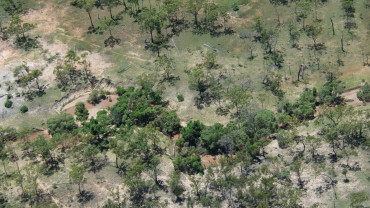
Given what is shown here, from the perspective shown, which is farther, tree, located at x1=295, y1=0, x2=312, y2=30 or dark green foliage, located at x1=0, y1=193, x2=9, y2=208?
tree, located at x1=295, y1=0, x2=312, y2=30

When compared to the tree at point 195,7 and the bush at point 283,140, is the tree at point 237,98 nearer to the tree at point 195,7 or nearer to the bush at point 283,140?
the bush at point 283,140

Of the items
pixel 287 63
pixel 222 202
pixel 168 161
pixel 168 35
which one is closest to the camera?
pixel 222 202

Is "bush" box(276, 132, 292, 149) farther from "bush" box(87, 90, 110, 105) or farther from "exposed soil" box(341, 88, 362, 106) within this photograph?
"bush" box(87, 90, 110, 105)

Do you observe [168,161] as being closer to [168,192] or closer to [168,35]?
[168,192]

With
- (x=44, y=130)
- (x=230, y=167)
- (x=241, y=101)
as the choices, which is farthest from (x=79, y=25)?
(x=230, y=167)

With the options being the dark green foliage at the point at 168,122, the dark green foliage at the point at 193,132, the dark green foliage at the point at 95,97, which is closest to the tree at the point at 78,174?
the dark green foliage at the point at 168,122

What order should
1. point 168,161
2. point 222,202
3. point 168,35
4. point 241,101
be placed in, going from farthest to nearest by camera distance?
1. point 168,35
2. point 241,101
3. point 168,161
4. point 222,202

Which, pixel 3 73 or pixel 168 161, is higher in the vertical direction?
pixel 3 73

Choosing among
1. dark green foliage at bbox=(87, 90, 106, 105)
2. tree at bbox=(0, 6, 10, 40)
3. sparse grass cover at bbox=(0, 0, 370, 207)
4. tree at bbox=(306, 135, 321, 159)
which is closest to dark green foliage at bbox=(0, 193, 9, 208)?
sparse grass cover at bbox=(0, 0, 370, 207)
